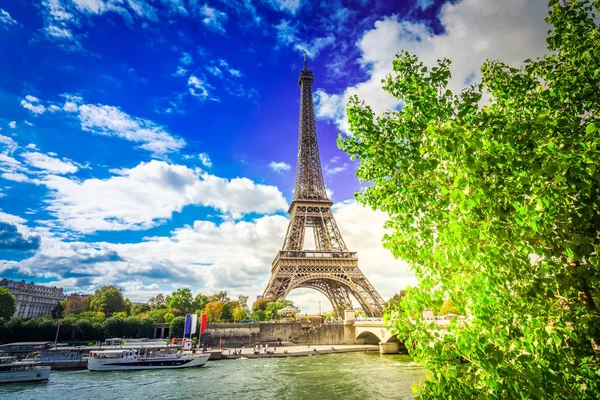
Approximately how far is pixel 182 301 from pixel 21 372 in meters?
48.2

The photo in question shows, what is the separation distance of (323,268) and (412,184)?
151 feet

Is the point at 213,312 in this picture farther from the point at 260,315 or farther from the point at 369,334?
the point at 369,334

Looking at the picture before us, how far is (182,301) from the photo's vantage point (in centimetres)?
7256

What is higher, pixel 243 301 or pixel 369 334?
pixel 243 301

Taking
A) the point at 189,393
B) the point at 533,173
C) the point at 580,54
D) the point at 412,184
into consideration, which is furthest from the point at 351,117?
the point at 189,393

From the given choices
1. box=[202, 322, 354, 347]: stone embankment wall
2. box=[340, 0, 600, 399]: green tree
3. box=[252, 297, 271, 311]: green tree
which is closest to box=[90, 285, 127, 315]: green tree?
box=[252, 297, 271, 311]: green tree

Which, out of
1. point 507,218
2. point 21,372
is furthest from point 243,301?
point 507,218

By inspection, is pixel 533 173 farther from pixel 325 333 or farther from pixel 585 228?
pixel 325 333

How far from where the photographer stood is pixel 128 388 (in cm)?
2261

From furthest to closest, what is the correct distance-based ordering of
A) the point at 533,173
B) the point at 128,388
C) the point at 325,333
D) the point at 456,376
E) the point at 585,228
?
the point at 325,333, the point at 128,388, the point at 456,376, the point at 585,228, the point at 533,173

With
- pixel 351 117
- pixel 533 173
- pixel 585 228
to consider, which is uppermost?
pixel 351 117

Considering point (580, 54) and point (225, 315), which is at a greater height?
point (580, 54)

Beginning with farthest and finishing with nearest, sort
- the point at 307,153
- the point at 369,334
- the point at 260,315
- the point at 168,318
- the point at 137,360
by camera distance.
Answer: the point at 168,318 < the point at 307,153 < the point at 260,315 < the point at 369,334 < the point at 137,360

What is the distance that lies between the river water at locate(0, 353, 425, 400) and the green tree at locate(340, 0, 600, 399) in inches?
638
